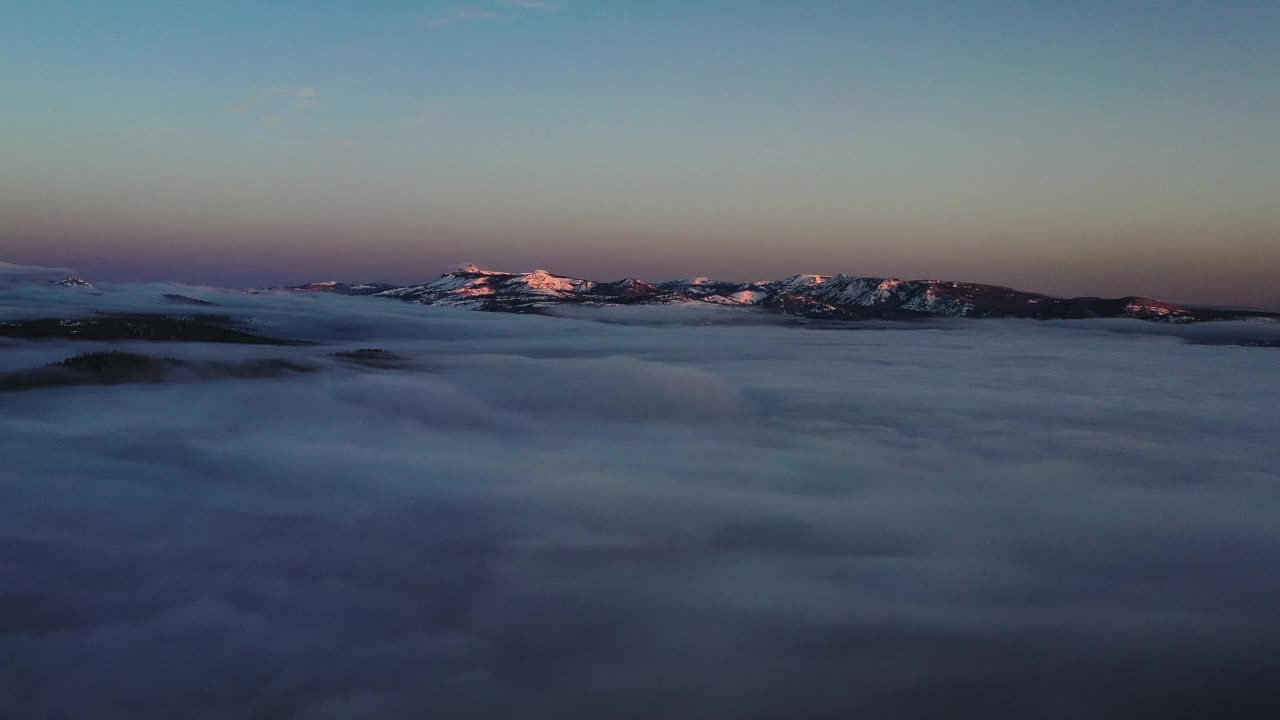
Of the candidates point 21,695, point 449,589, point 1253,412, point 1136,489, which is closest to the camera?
point 21,695

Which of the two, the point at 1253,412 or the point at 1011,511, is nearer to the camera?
the point at 1011,511

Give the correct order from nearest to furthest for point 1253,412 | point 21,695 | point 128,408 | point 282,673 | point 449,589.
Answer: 1. point 21,695
2. point 282,673
3. point 449,589
4. point 128,408
5. point 1253,412

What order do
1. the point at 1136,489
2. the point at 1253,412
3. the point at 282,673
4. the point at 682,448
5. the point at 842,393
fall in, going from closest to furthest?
the point at 282,673 < the point at 1136,489 < the point at 682,448 < the point at 1253,412 < the point at 842,393

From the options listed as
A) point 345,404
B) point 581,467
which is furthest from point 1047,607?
point 345,404

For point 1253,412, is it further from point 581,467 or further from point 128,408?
point 128,408

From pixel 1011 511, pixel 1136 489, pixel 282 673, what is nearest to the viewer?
pixel 282 673

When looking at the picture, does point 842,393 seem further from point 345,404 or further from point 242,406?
point 242,406

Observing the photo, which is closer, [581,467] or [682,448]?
[581,467]

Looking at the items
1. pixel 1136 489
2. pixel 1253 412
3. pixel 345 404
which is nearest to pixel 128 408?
pixel 345 404
